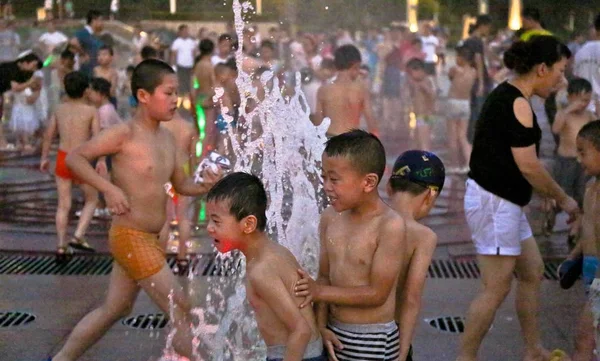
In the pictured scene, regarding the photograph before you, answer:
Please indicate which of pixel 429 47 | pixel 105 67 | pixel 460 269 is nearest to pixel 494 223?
pixel 460 269

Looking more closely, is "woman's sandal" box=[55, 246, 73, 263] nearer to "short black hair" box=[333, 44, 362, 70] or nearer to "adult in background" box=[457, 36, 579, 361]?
"short black hair" box=[333, 44, 362, 70]

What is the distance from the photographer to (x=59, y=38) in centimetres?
1955

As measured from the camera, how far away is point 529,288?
5238 millimetres

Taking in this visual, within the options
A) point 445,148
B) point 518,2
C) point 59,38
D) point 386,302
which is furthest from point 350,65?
point 518,2

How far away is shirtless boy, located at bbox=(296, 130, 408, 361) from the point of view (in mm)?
3320

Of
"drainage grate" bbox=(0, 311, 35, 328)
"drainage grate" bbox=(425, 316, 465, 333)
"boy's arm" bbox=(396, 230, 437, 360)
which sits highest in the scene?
"boy's arm" bbox=(396, 230, 437, 360)

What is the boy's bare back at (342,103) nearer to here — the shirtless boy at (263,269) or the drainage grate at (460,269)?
the drainage grate at (460,269)

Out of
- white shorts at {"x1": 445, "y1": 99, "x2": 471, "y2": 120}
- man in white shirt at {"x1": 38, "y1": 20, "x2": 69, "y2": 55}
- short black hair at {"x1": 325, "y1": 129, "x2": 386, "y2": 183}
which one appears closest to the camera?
short black hair at {"x1": 325, "y1": 129, "x2": 386, "y2": 183}

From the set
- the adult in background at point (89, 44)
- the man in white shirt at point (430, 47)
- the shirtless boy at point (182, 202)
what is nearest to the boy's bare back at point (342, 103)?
the shirtless boy at point (182, 202)

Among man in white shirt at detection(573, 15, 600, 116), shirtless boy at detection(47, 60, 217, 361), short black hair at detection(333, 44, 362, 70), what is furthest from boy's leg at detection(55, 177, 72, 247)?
man in white shirt at detection(573, 15, 600, 116)

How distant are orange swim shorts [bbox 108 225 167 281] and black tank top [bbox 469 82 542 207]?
1775 mm

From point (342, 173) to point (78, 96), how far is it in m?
5.54

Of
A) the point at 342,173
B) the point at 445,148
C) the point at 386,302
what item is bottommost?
the point at 445,148

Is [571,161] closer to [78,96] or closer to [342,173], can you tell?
[78,96]
